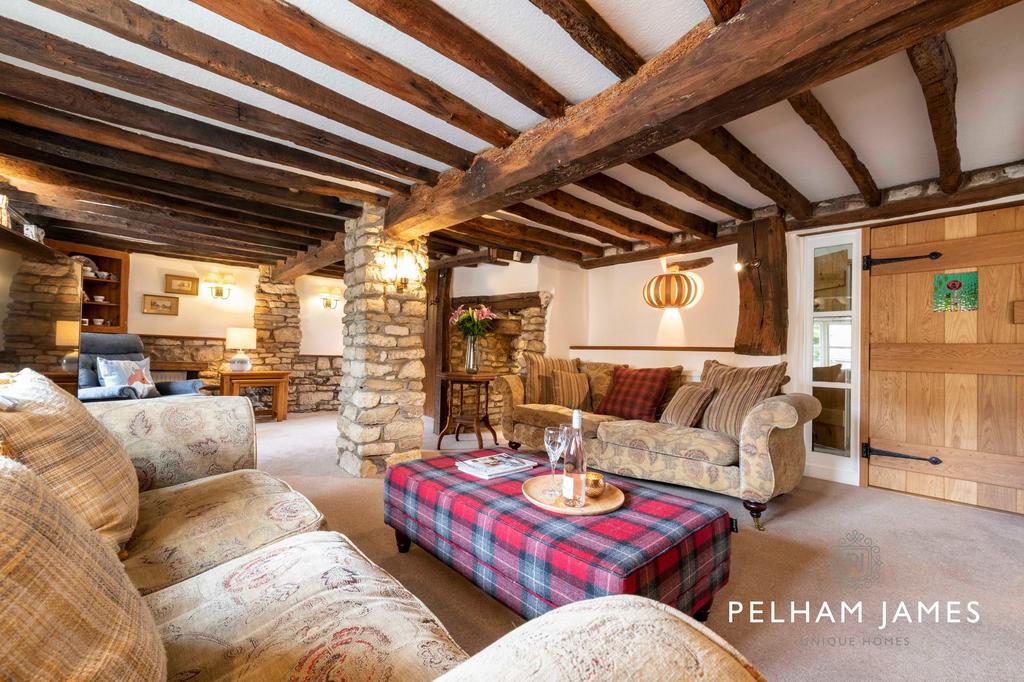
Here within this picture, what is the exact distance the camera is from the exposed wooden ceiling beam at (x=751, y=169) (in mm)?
2375

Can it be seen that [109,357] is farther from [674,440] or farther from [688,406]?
[688,406]

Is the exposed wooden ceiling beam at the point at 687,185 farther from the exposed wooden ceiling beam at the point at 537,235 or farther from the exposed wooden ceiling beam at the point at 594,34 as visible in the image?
the exposed wooden ceiling beam at the point at 537,235

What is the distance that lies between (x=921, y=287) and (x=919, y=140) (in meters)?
1.16

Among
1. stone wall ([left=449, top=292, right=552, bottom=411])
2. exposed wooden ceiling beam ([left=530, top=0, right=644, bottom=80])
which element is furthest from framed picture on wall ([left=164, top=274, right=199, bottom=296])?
exposed wooden ceiling beam ([left=530, top=0, right=644, bottom=80])

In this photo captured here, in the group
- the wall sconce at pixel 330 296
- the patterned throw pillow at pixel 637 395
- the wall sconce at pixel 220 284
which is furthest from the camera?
the wall sconce at pixel 330 296

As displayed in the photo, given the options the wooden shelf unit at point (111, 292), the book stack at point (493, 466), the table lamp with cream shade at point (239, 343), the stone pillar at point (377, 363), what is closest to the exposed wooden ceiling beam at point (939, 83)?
the book stack at point (493, 466)

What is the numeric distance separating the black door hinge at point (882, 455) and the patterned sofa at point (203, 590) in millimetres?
3693

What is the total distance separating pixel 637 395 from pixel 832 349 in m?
1.59

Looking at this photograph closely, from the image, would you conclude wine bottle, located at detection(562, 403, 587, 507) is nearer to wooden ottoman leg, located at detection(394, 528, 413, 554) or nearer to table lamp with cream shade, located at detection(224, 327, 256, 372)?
wooden ottoman leg, located at detection(394, 528, 413, 554)

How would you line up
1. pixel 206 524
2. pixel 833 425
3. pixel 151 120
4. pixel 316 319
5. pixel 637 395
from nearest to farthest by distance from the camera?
pixel 206 524
pixel 151 120
pixel 833 425
pixel 637 395
pixel 316 319

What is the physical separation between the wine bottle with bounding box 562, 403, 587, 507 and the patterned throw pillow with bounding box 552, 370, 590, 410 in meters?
2.39

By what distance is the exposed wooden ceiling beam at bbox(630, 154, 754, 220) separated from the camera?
2699mm

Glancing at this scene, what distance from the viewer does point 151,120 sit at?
2.26 meters

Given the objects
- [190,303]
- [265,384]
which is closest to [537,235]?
[265,384]
